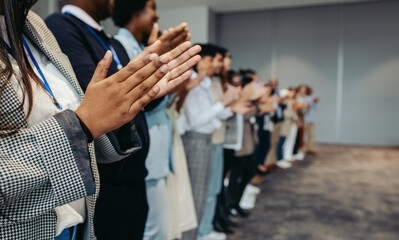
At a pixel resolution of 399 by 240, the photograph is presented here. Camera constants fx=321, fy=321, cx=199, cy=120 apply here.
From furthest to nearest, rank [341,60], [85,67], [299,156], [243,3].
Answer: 1. [341,60]
2. [243,3]
3. [299,156]
4. [85,67]

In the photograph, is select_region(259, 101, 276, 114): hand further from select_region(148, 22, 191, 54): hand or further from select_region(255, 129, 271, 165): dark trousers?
select_region(148, 22, 191, 54): hand

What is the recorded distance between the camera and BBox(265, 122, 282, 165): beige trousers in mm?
5113

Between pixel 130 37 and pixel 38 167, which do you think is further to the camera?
pixel 130 37

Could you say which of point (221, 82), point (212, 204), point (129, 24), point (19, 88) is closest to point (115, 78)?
point (19, 88)

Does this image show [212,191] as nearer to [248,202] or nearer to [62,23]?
[248,202]

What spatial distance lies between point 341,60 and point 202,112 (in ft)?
25.4

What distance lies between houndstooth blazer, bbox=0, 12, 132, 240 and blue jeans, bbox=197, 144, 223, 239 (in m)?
1.77

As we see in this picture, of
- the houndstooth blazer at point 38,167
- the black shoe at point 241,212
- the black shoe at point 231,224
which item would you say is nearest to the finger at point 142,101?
the houndstooth blazer at point 38,167

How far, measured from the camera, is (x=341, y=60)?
8.65 m

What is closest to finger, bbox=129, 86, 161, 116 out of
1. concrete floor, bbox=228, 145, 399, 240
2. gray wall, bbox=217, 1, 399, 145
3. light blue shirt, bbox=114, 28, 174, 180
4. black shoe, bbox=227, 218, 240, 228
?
light blue shirt, bbox=114, 28, 174, 180

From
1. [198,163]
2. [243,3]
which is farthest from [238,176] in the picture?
[243,3]

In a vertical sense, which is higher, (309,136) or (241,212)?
(309,136)

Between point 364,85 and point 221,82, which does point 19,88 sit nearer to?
point 221,82

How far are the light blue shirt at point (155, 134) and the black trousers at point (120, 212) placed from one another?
219 mm
